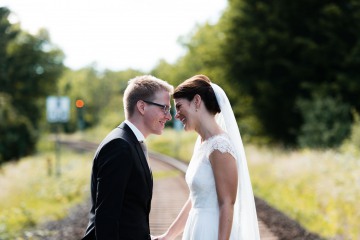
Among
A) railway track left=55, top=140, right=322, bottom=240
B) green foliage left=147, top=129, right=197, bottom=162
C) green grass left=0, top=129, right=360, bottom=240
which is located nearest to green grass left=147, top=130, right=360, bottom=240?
green grass left=0, top=129, right=360, bottom=240

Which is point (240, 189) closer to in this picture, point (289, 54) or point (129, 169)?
point (129, 169)

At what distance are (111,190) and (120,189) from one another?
2.0 inches

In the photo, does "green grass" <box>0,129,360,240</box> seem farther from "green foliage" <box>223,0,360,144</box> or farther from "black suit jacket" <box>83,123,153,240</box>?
"green foliage" <box>223,0,360,144</box>

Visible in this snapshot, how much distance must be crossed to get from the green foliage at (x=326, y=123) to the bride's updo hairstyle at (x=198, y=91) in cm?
1940

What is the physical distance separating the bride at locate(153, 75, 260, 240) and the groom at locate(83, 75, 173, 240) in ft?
0.64

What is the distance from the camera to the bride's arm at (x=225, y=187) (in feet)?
10.6

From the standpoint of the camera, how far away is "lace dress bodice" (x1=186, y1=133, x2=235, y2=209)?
3.35 m

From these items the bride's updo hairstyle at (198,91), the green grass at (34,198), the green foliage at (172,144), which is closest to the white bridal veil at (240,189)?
the bride's updo hairstyle at (198,91)

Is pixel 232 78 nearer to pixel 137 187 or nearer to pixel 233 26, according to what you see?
pixel 233 26

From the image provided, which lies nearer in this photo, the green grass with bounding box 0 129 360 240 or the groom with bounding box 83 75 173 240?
the groom with bounding box 83 75 173 240

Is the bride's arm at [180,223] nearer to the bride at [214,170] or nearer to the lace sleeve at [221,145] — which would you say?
the bride at [214,170]

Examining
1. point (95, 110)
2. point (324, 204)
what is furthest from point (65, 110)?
point (95, 110)

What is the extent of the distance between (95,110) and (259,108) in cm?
5109

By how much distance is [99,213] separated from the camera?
288cm
